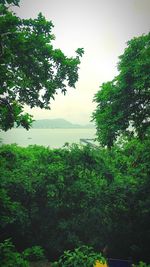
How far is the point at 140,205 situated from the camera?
14609 mm

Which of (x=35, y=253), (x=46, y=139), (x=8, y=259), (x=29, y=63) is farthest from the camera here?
(x=46, y=139)

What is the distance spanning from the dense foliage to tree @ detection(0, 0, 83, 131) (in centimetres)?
487

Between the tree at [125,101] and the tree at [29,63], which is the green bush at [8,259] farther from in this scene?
the tree at [125,101]

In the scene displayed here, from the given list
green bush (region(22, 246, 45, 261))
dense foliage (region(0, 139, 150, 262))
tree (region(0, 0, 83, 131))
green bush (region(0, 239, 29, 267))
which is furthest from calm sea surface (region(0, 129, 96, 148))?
green bush (region(0, 239, 29, 267))

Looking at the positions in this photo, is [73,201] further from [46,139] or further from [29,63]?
[46,139]

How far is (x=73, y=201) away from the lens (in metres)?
14.0

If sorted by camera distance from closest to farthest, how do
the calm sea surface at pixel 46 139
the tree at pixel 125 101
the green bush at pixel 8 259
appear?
the green bush at pixel 8 259
the tree at pixel 125 101
the calm sea surface at pixel 46 139

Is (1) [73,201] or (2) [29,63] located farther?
(1) [73,201]

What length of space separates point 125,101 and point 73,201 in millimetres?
6404

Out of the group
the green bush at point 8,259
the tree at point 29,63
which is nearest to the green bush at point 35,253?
the green bush at point 8,259

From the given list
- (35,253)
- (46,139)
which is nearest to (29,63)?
(35,253)

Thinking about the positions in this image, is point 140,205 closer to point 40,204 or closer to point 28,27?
point 40,204

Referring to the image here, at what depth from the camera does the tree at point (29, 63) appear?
7026mm

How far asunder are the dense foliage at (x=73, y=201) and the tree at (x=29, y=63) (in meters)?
→ 4.87
